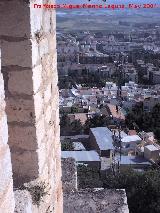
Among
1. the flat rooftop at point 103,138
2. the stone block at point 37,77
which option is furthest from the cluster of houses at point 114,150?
the stone block at point 37,77

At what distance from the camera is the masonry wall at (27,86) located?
94.3 inches

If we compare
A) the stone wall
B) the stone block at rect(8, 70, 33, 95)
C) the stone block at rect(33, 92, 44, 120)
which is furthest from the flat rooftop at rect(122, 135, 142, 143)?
the stone wall

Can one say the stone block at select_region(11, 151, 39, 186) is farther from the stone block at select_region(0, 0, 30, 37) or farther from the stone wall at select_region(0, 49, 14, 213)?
the stone block at select_region(0, 0, 30, 37)

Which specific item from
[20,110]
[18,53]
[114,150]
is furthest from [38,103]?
[114,150]

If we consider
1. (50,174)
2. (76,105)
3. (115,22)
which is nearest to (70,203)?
(50,174)

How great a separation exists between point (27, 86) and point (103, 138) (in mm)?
25574

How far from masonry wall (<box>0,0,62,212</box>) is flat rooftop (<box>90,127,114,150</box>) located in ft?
79.3

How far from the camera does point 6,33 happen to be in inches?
95.3

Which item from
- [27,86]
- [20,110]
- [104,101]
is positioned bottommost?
[104,101]

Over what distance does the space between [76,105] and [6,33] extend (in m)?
37.1

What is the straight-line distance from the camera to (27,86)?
8.16 ft

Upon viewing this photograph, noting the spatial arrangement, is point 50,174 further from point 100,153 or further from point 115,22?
point 115,22

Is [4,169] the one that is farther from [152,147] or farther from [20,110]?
[152,147]

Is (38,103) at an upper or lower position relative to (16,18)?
lower
